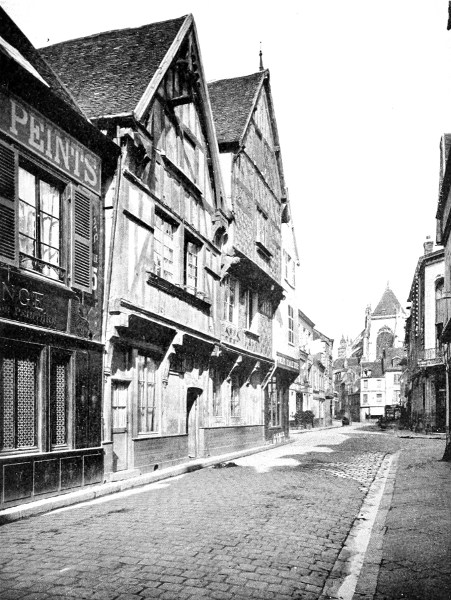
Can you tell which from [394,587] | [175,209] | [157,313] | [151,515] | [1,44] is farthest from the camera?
[175,209]

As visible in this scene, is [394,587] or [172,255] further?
[172,255]

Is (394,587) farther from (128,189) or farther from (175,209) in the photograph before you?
(175,209)

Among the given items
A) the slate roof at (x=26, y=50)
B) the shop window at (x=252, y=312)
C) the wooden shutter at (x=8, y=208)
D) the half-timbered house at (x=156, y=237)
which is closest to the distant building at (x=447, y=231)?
the shop window at (x=252, y=312)

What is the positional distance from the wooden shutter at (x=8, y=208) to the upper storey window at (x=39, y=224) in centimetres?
38

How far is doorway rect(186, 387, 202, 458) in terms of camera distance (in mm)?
16656

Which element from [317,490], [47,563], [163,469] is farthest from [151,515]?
[163,469]

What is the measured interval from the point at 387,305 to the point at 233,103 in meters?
81.1

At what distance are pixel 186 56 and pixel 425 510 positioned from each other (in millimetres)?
Result: 11530

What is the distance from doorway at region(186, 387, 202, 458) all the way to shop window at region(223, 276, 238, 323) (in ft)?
10.1

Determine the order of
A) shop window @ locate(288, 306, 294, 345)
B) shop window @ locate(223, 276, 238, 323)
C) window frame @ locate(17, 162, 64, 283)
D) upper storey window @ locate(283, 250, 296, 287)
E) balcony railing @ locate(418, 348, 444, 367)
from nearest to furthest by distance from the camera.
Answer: window frame @ locate(17, 162, 64, 283), shop window @ locate(223, 276, 238, 323), shop window @ locate(288, 306, 294, 345), upper storey window @ locate(283, 250, 296, 287), balcony railing @ locate(418, 348, 444, 367)

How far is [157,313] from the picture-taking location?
45.0 ft

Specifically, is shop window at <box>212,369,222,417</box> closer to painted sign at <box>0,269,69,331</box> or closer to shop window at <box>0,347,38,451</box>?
painted sign at <box>0,269,69,331</box>

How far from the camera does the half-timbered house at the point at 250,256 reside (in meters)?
19.1

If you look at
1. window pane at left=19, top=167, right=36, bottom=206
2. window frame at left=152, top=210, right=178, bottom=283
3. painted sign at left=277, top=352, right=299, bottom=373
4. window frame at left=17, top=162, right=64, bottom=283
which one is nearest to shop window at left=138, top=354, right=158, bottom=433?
window frame at left=152, top=210, right=178, bottom=283
